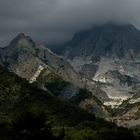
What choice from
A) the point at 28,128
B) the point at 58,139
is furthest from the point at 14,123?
the point at 58,139

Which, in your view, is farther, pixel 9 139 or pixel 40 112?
pixel 40 112

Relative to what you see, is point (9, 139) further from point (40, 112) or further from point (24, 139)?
point (40, 112)

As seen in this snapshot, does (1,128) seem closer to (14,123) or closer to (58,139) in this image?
(14,123)

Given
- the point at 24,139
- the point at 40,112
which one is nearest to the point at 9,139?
the point at 24,139

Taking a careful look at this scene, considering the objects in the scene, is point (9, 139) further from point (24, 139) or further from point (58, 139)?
point (58, 139)
